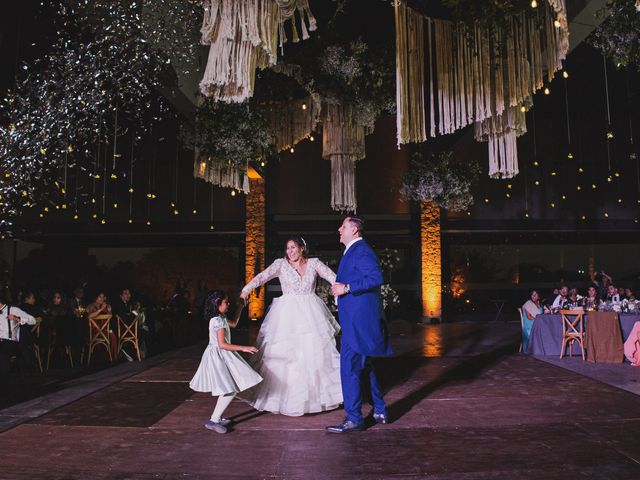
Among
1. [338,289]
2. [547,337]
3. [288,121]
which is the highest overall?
[288,121]

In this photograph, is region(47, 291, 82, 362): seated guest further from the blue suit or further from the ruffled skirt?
the blue suit

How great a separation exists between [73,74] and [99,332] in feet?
13.7

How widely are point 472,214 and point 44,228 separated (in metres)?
13.0

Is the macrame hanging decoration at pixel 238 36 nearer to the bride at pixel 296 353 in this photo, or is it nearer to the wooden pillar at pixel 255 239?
the bride at pixel 296 353

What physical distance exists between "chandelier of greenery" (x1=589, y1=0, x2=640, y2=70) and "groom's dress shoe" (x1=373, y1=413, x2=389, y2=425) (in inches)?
147

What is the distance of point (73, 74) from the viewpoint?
4.87 meters

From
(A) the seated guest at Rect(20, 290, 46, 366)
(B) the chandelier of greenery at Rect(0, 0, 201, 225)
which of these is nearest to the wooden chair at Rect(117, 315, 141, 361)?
(A) the seated guest at Rect(20, 290, 46, 366)

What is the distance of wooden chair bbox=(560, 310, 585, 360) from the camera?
7430 mm

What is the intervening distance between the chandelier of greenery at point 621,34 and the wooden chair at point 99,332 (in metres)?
7.17

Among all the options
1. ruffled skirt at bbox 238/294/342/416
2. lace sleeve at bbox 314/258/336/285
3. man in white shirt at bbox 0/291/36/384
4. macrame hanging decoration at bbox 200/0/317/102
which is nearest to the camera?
macrame hanging decoration at bbox 200/0/317/102

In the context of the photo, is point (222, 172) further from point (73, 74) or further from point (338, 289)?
point (338, 289)

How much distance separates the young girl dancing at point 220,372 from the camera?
145 inches

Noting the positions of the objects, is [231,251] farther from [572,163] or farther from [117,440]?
[117,440]

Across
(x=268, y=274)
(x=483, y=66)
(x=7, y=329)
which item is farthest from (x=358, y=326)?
(x=7, y=329)
